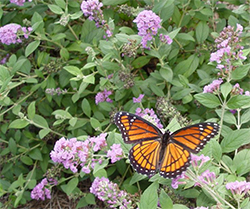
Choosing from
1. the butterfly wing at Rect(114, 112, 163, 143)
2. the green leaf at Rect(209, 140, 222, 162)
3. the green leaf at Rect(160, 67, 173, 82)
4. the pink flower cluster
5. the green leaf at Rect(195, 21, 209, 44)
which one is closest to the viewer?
the butterfly wing at Rect(114, 112, 163, 143)

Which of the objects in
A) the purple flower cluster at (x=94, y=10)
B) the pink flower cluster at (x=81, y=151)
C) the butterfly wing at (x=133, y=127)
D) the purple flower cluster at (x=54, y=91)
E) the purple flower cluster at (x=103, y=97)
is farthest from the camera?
the purple flower cluster at (x=54, y=91)

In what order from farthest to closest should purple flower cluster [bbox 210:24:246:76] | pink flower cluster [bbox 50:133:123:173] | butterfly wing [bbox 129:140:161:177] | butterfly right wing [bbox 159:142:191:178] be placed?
purple flower cluster [bbox 210:24:246:76] < pink flower cluster [bbox 50:133:123:173] < butterfly wing [bbox 129:140:161:177] < butterfly right wing [bbox 159:142:191:178]

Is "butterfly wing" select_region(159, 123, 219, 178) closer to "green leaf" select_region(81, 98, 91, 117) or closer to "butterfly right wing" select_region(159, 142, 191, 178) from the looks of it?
"butterfly right wing" select_region(159, 142, 191, 178)

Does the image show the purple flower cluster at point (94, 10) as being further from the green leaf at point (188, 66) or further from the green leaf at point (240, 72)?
the green leaf at point (240, 72)

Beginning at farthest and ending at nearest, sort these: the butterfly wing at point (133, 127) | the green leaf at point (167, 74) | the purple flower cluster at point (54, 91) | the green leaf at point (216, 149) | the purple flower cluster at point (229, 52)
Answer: the purple flower cluster at point (54, 91), the green leaf at point (167, 74), the purple flower cluster at point (229, 52), the green leaf at point (216, 149), the butterfly wing at point (133, 127)

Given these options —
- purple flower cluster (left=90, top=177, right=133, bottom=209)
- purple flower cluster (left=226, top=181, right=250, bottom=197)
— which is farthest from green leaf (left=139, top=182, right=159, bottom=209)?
purple flower cluster (left=226, top=181, right=250, bottom=197)

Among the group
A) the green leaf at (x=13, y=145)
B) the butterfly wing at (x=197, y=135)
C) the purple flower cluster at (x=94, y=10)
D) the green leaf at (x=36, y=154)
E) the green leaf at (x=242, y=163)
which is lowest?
the green leaf at (x=36, y=154)

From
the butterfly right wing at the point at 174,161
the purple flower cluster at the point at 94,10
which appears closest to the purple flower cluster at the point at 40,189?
the purple flower cluster at the point at 94,10
